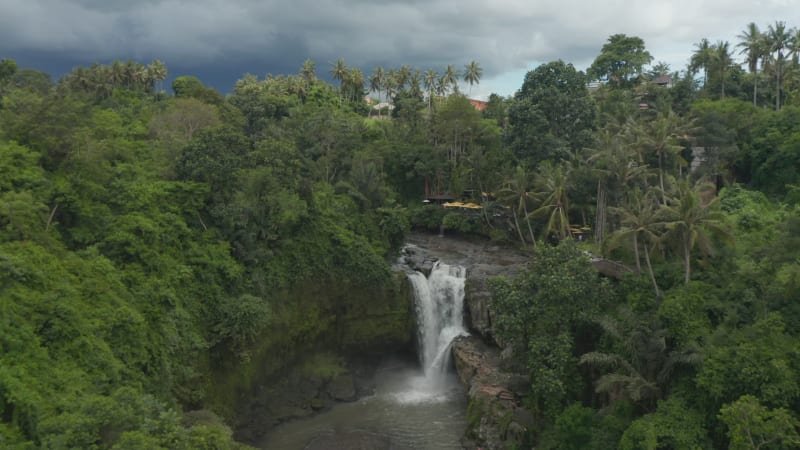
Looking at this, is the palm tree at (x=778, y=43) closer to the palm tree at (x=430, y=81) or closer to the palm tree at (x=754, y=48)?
the palm tree at (x=754, y=48)

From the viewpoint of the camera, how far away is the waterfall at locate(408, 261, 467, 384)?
3412 cm

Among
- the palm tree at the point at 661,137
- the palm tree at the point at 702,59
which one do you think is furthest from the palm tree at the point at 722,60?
the palm tree at the point at 661,137

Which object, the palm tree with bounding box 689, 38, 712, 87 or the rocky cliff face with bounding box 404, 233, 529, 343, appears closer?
the rocky cliff face with bounding box 404, 233, 529, 343

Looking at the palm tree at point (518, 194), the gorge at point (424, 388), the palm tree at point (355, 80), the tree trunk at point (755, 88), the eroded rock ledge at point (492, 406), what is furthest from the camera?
the palm tree at point (355, 80)

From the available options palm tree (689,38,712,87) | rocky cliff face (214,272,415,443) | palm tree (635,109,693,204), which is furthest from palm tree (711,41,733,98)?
rocky cliff face (214,272,415,443)

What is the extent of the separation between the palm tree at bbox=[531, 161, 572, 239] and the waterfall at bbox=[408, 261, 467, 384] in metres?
9.12

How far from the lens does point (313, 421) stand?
28.3 meters

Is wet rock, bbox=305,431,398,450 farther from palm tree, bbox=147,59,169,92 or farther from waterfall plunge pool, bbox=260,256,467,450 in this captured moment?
palm tree, bbox=147,59,169,92

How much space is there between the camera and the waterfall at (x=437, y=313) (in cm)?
3412

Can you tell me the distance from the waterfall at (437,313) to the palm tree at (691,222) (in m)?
13.3

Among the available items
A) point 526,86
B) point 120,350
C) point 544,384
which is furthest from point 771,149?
point 120,350

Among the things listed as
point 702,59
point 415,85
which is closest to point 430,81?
point 415,85

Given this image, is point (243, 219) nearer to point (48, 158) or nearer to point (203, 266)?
point (203, 266)

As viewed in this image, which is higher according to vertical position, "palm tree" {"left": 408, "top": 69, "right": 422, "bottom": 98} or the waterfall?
"palm tree" {"left": 408, "top": 69, "right": 422, "bottom": 98}
